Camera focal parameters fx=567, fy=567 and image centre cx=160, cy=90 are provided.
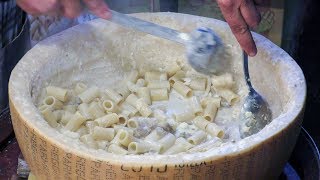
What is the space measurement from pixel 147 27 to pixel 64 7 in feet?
0.78

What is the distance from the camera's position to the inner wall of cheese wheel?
156 centimetres

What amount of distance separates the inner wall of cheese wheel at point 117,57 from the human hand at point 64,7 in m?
0.09

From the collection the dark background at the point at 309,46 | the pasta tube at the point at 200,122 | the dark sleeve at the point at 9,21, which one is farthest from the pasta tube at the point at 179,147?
the dark background at the point at 309,46

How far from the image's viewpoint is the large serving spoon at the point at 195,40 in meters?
1.55

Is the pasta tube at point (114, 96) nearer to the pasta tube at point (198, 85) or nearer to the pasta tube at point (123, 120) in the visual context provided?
the pasta tube at point (123, 120)

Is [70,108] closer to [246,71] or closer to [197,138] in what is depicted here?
[197,138]

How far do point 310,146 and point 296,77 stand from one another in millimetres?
203

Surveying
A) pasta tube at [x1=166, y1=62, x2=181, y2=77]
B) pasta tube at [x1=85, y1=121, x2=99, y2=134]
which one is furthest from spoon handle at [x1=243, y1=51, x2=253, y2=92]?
pasta tube at [x1=85, y1=121, x2=99, y2=134]

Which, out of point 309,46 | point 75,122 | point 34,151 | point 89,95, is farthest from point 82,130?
point 309,46

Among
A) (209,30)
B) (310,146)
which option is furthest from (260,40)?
(310,146)

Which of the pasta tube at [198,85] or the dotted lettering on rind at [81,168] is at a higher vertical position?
the dotted lettering on rind at [81,168]

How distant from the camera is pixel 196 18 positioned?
1732 millimetres

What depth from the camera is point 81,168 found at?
3.93ft

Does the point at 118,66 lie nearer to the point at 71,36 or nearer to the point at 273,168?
the point at 71,36
